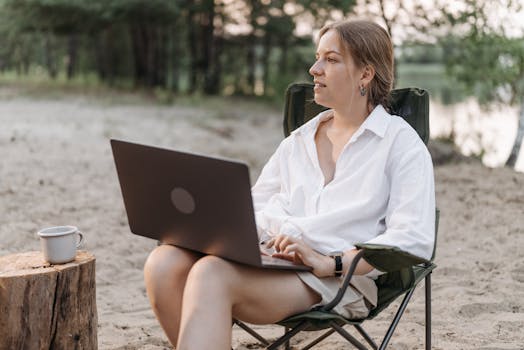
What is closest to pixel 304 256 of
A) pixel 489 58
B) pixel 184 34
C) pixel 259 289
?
pixel 259 289

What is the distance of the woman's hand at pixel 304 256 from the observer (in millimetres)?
2070

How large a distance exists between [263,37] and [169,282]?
48.9 ft

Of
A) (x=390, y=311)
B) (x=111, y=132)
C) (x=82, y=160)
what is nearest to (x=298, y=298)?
(x=390, y=311)

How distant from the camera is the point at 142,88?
15156 mm

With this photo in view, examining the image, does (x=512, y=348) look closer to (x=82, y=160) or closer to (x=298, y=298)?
(x=298, y=298)

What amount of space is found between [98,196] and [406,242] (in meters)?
3.93

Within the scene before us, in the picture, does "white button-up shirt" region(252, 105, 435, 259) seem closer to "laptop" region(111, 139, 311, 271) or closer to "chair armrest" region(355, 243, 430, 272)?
"chair armrest" region(355, 243, 430, 272)

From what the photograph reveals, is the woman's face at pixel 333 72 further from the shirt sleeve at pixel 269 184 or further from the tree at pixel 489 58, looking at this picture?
the tree at pixel 489 58

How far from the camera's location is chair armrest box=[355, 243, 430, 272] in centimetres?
192

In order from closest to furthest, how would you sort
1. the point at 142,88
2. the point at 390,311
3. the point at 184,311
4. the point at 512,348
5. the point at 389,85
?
the point at 184,311 → the point at 389,85 → the point at 512,348 → the point at 390,311 → the point at 142,88

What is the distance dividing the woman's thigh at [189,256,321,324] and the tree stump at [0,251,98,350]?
0.57m

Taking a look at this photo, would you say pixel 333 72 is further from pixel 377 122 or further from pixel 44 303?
pixel 44 303

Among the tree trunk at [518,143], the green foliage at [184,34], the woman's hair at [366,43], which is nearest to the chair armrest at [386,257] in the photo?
the woman's hair at [366,43]

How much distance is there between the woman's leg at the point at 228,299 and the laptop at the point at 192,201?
50 mm
